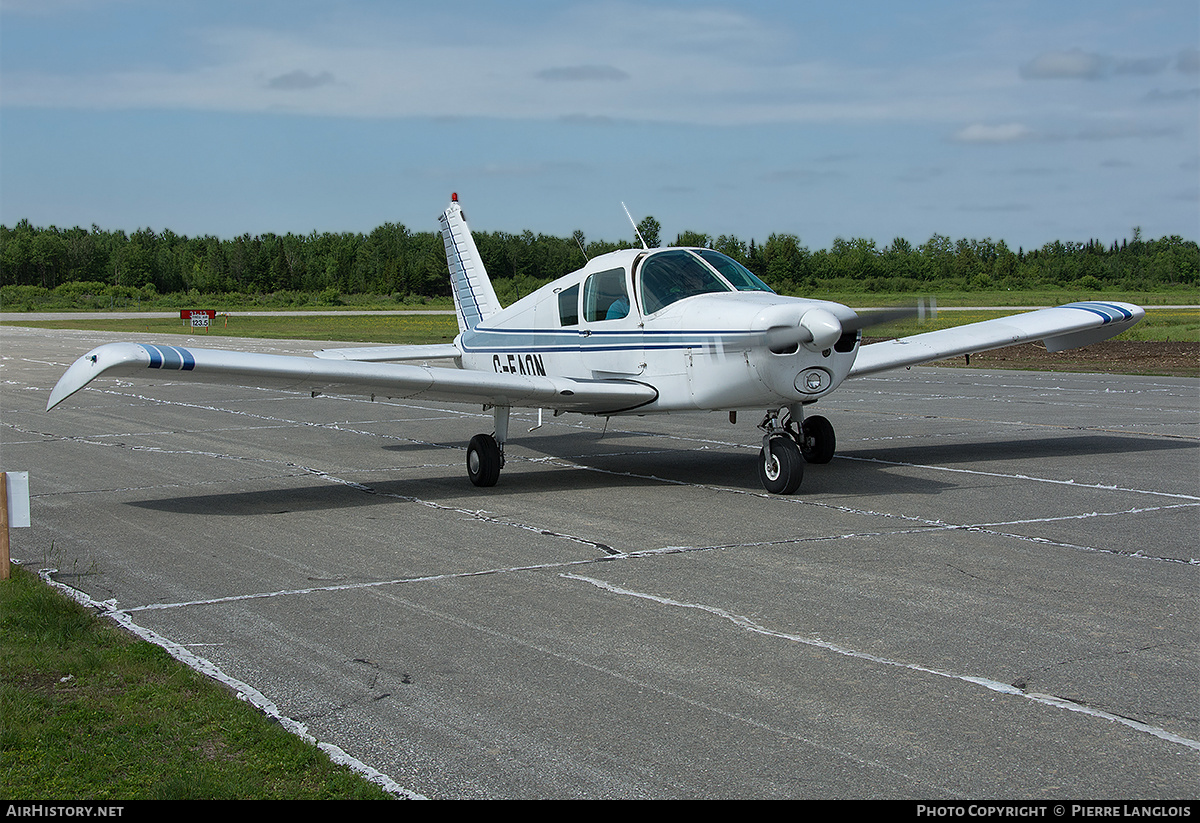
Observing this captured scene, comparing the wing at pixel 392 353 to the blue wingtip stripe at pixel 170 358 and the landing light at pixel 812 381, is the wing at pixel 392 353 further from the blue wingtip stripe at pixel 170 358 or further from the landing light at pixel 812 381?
the landing light at pixel 812 381

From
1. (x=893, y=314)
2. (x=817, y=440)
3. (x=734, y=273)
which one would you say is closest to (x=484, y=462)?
(x=734, y=273)

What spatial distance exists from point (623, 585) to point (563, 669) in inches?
70.9

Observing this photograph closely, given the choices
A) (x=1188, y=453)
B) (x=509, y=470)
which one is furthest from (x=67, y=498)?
(x=1188, y=453)

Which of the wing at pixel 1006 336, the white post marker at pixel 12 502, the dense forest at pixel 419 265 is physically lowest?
the white post marker at pixel 12 502

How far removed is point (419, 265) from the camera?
125562 millimetres

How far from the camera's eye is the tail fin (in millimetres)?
15664

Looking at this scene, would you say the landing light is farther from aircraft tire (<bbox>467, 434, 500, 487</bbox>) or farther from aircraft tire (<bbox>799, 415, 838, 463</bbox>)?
aircraft tire (<bbox>467, 434, 500, 487</bbox>)

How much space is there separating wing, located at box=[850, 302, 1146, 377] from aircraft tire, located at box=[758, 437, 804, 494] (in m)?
2.60

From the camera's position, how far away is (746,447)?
48.2ft

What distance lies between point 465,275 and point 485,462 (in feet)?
16.9

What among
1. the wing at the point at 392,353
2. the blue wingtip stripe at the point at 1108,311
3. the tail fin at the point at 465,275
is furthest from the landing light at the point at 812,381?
the blue wingtip stripe at the point at 1108,311

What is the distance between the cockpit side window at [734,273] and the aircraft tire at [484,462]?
121 inches

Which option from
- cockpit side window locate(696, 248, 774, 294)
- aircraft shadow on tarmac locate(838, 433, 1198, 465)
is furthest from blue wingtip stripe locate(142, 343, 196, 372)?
aircraft shadow on tarmac locate(838, 433, 1198, 465)

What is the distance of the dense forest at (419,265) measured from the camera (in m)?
87.8
